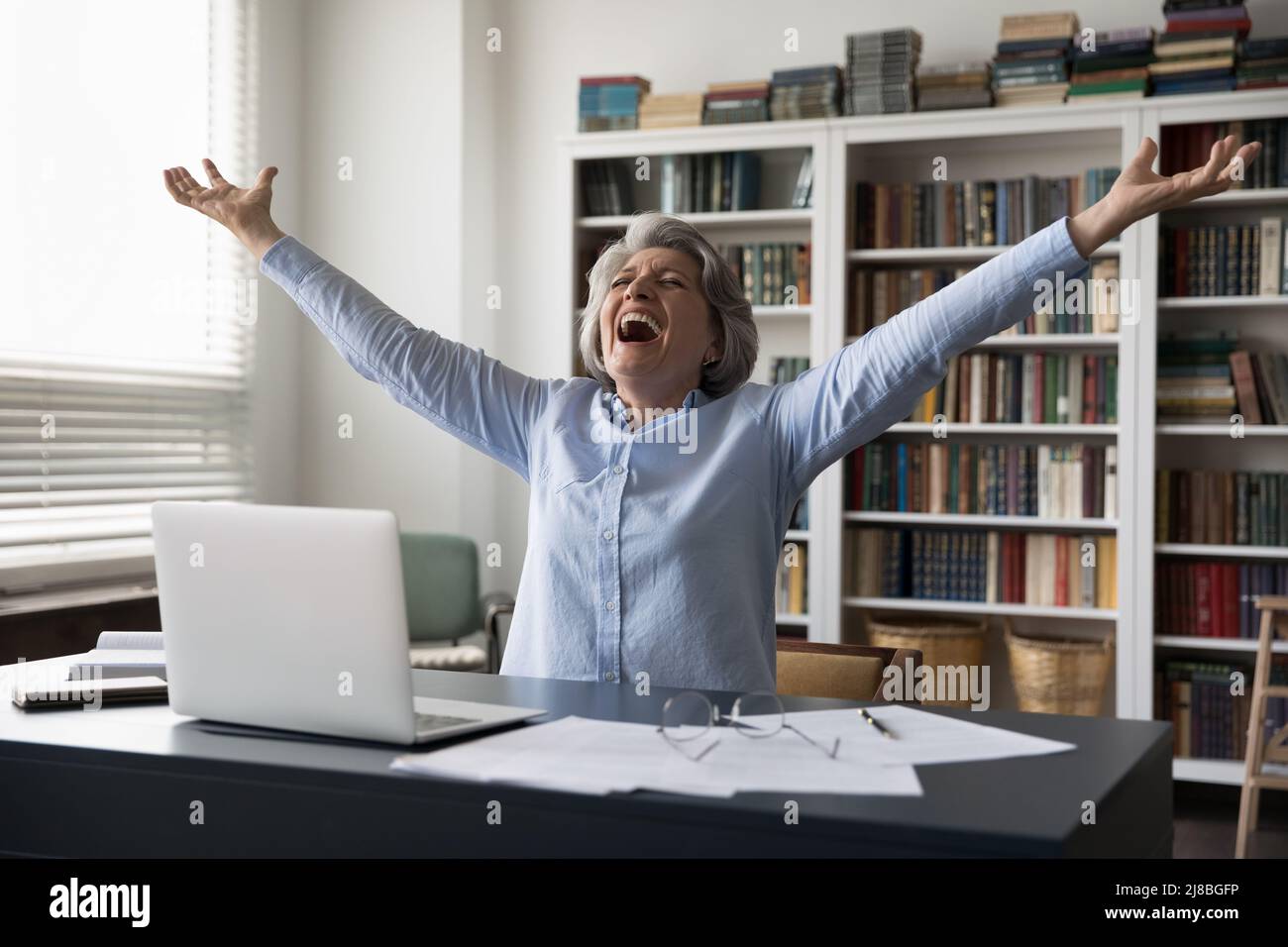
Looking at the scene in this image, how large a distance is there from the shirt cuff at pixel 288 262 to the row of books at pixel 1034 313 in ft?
7.45

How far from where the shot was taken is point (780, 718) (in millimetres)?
1284

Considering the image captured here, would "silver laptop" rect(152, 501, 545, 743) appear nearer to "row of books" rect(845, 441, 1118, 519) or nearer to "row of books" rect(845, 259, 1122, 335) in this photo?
"row of books" rect(845, 259, 1122, 335)

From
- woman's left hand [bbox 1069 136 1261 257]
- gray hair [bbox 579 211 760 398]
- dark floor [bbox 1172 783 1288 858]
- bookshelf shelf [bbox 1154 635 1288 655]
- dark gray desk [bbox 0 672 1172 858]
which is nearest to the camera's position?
dark gray desk [bbox 0 672 1172 858]

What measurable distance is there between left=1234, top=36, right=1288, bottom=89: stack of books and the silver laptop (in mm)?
3411

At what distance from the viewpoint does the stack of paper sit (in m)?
1.06

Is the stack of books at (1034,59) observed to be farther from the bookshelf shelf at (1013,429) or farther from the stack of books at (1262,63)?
the bookshelf shelf at (1013,429)

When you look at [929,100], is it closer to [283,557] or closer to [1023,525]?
[1023,525]

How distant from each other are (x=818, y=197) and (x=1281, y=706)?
2.11 m

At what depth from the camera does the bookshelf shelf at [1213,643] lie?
12.8 ft

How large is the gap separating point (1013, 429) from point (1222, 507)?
0.66m

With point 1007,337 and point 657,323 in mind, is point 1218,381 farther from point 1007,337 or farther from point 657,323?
point 657,323

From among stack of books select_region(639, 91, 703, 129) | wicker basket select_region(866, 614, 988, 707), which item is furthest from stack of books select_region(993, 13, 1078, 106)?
wicker basket select_region(866, 614, 988, 707)
